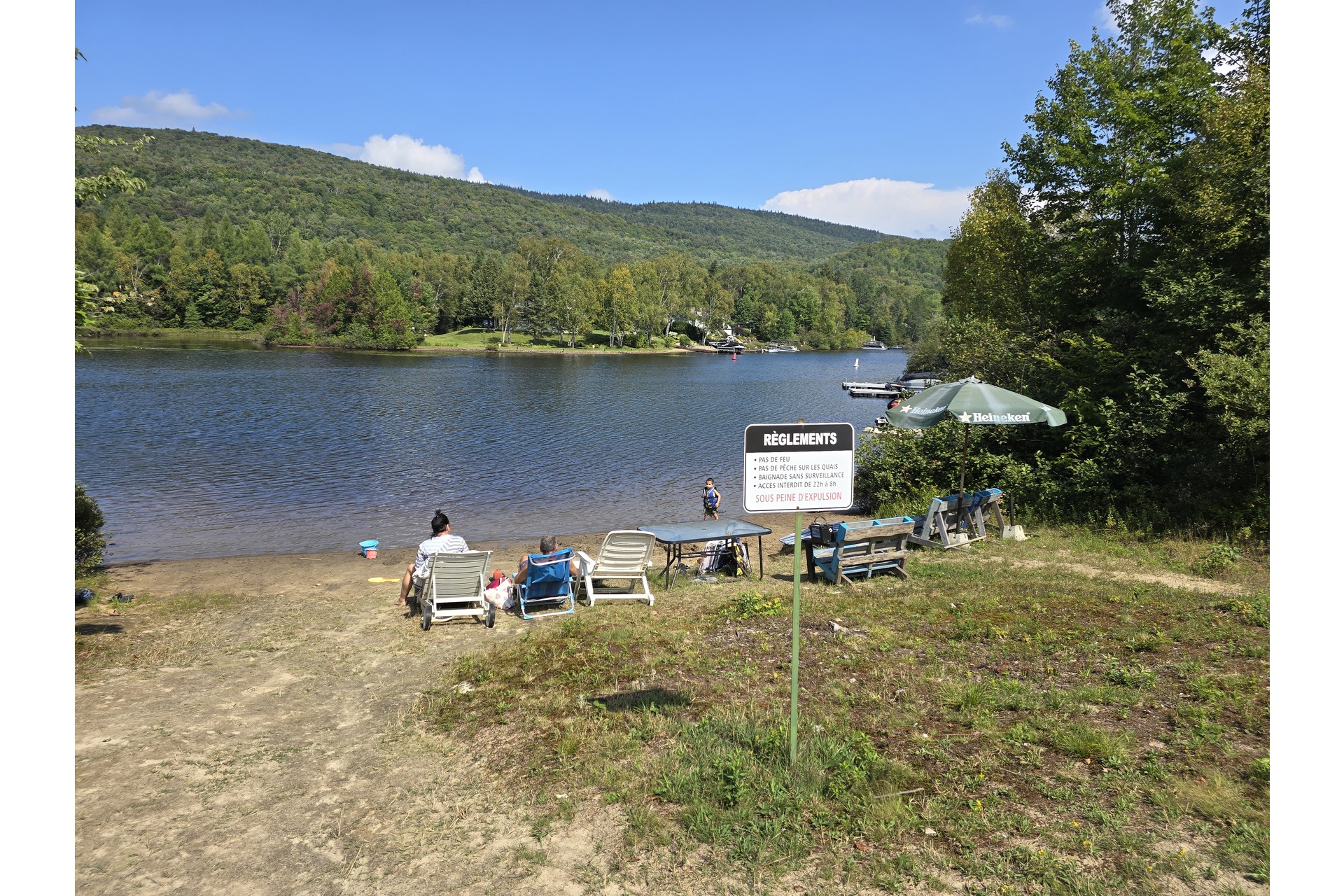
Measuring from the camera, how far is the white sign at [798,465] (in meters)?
5.11

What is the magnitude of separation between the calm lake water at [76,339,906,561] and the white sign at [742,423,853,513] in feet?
46.6

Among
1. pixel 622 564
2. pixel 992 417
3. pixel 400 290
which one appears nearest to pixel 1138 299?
pixel 992 417

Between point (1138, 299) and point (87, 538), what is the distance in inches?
817

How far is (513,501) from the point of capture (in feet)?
75.2

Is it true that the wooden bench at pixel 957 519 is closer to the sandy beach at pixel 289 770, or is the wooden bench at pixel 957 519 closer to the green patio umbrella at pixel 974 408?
the green patio umbrella at pixel 974 408

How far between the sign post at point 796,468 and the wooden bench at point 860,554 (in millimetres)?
5840

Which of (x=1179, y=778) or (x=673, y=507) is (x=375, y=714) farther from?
(x=673, y=507)

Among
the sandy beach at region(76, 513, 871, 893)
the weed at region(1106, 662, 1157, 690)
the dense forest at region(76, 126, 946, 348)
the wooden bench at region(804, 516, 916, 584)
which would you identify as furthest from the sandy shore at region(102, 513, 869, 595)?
the dense forest at region(76, 126, 946, 348)

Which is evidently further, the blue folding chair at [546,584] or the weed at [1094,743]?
the blue folding chair at [546,584]

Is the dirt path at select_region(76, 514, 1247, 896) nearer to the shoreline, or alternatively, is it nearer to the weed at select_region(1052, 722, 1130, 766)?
the weed at select_region(1052, 722, 1130, 766)

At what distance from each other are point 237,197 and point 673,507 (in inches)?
8128

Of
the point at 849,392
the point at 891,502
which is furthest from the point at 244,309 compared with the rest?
the point at 891,502

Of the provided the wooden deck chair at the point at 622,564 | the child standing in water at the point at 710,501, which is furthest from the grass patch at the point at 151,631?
the child standing in water at the point at 710,501

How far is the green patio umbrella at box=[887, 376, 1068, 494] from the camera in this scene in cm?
1278
